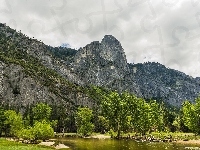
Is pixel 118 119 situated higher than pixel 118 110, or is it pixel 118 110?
pixel 118 110

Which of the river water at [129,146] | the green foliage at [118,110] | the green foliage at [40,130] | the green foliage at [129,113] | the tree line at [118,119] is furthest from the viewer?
the green foliage at [129,113]

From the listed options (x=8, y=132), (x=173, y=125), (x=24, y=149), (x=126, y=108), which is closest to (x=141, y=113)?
(x=126, y=108)

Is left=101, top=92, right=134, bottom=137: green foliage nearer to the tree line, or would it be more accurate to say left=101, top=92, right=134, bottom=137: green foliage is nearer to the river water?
the tree line

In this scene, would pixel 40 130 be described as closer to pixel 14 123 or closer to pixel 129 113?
pixel 14 123

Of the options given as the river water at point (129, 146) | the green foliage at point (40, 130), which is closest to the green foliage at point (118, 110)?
the green foliage at point (40, 130)

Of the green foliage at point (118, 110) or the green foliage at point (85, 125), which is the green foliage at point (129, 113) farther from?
the green foliage at point (85, 125)

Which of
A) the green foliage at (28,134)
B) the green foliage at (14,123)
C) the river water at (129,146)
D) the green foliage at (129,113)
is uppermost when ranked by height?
the green foliage at (129,113)

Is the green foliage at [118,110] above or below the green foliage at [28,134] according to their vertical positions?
Result: above

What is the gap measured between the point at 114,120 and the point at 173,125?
169ft

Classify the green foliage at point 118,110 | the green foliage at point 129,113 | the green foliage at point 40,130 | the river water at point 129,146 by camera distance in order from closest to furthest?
1. the river water at point 129,146
2. the green foliage at point 40,130
3. the green foliage at point 118,110
4. the green foliage at point 129,113

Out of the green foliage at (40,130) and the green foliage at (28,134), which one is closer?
the green foliage at (28,134)

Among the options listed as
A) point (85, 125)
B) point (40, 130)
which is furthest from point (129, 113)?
point (40, 130)

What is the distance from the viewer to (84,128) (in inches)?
6373

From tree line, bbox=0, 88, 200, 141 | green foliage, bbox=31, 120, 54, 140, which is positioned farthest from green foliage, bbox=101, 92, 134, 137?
green foliage, bbox=31, 120, 54, 140
